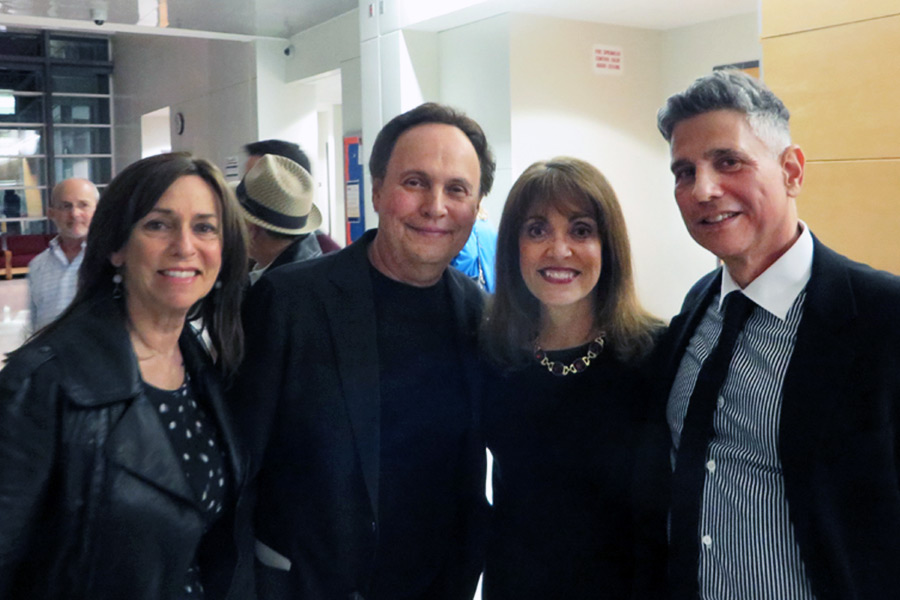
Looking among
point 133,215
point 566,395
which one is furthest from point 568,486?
point 133,215

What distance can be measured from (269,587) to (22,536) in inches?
26.0

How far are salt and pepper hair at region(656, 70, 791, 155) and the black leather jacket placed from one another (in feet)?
4.37

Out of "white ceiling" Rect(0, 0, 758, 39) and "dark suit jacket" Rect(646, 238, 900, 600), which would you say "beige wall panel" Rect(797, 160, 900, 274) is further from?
"white ceiling" Rect(0, 0, 758, 39)

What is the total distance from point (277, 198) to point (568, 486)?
200 centimetres

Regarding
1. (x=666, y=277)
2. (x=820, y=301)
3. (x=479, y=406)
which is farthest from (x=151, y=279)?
(x=666, y=277)

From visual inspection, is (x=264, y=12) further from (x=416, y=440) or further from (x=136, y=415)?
(x=136, y=415)

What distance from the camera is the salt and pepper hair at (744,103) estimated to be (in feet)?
5.62

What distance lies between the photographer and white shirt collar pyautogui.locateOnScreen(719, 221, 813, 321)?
163cm

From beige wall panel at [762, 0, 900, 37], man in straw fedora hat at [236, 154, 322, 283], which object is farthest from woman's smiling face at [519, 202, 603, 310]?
beige wall panel at [762, 0, 900, 37]

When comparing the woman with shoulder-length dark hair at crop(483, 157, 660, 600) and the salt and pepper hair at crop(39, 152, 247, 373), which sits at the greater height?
the salt and pepper hair at crop(39, 152, 247, 373)

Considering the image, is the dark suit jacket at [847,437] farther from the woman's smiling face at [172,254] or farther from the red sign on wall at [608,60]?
the red sign on wall at [608,60]

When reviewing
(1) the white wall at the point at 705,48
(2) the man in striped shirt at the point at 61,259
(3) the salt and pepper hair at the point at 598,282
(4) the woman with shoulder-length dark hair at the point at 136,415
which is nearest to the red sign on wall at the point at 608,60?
(1) the white wall at the point at 705,48

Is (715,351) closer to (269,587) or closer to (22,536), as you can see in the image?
(269,587)

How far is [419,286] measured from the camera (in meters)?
2.11
